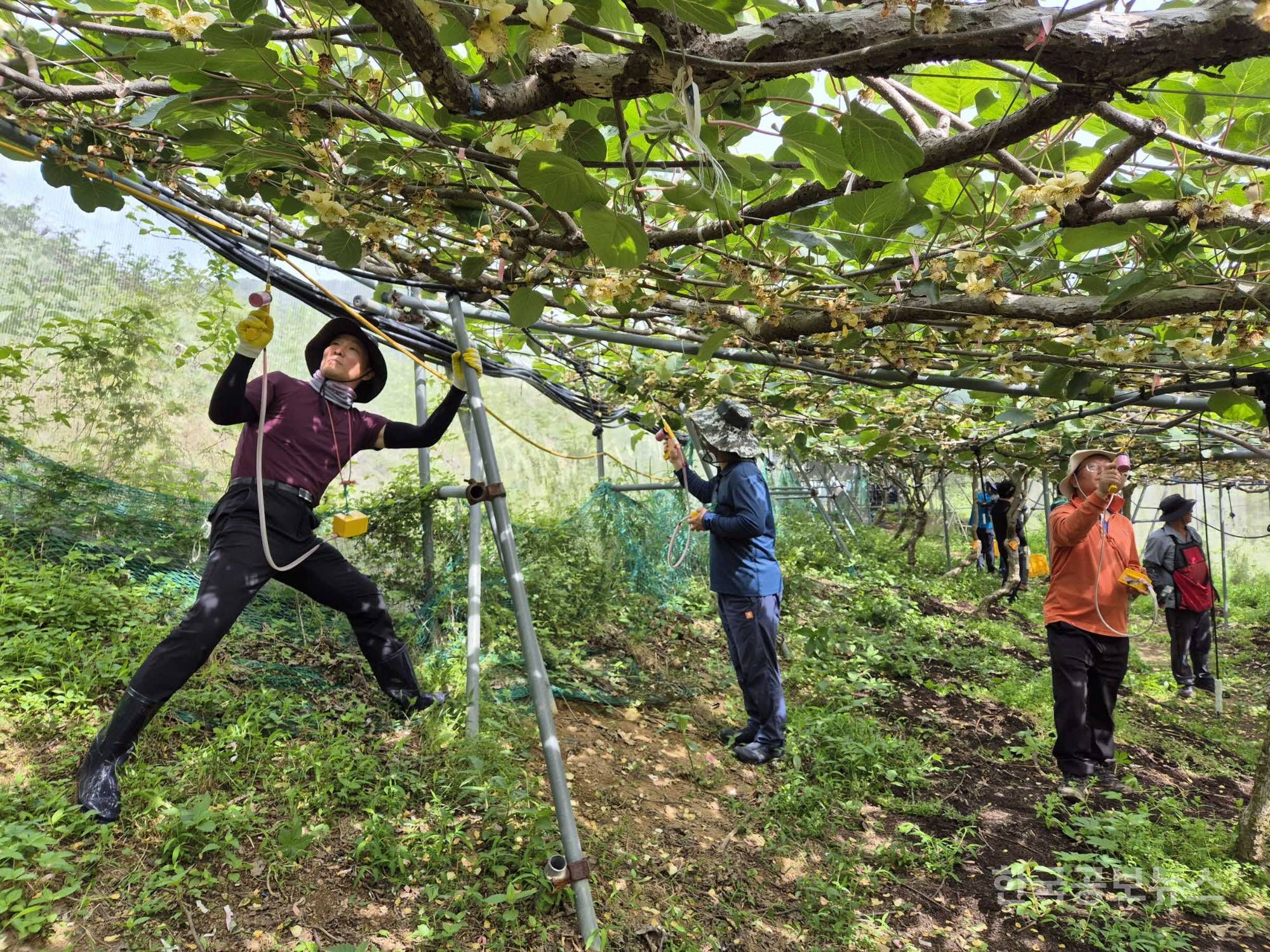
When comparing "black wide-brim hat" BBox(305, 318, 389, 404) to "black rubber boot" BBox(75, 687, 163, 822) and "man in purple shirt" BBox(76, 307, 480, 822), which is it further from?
"black rubber boot" BBox(75, 687, 163, 822)

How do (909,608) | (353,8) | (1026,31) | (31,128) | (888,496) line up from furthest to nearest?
1. (888,496)
2. (909,608)
3. (31,128)
4. (353,8)
5. (1026,31)

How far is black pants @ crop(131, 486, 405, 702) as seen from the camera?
2.11m

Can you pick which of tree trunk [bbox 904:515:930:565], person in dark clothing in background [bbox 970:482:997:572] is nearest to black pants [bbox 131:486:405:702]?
person in dark clothing in background [bbox 970:482:997:572]

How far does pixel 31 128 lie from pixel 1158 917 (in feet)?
15.0

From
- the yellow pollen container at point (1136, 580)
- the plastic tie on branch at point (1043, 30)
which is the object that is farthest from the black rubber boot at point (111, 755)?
the yellow pollen container at point (1136, 580)

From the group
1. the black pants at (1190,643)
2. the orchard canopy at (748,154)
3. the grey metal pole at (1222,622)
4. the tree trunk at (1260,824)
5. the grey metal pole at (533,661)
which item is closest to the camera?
the orchard canopy at (748,154)

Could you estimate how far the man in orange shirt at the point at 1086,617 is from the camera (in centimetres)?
333

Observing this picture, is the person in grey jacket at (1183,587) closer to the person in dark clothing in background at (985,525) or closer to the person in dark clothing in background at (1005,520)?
the person in dark clothing in background at (1005,520)

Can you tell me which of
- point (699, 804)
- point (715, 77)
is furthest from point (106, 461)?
point (715, 77)

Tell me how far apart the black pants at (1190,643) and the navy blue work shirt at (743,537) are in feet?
15.9

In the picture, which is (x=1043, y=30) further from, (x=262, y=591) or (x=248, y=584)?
(x=262, y=591)

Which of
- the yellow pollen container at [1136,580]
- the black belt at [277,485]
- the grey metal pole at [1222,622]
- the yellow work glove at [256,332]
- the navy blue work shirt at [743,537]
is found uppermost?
the yellow work glove at [256,332]

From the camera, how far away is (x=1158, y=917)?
2584 millimetres

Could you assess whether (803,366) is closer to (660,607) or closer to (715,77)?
(715,77)
